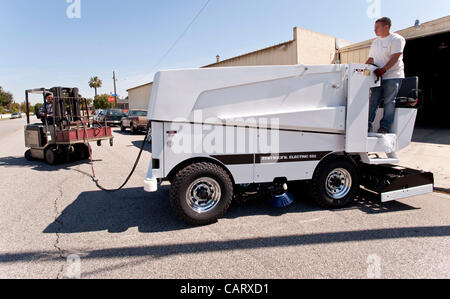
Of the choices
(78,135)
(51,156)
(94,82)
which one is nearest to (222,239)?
(78,135)

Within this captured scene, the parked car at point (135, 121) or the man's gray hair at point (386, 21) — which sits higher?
the man's gray hair at point (386, 21)

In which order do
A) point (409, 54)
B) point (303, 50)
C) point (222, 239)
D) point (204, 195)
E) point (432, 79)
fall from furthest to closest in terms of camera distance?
point (432, 79), point (409, 54), point (303, 50), point (204, 195), point (222, 239)

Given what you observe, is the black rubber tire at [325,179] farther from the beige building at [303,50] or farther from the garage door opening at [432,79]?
the garage door opening at [432,79]

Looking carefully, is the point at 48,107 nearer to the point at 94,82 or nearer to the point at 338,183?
the point at 338,183

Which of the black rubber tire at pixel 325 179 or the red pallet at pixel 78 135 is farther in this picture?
the red pallet at pixel 78 135

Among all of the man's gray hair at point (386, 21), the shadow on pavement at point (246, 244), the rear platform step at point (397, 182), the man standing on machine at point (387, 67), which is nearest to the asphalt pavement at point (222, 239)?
the shadow on pavement at point (246, 244)

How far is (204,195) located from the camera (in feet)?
12.6


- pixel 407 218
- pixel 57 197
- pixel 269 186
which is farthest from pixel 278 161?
pixel 57 197

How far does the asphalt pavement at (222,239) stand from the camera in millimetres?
2754

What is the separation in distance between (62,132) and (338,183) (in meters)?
7.95

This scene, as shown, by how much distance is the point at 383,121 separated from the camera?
179 inches

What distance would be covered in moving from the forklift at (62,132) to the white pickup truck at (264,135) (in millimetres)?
5550

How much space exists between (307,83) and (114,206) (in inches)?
152
